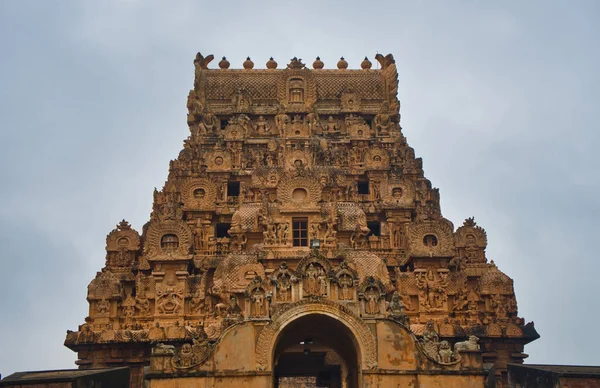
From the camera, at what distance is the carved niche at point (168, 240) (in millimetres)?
35031

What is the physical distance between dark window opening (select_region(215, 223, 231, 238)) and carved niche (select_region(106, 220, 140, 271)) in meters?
4.36

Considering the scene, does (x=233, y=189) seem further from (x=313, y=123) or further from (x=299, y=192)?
(x=299, y=192)

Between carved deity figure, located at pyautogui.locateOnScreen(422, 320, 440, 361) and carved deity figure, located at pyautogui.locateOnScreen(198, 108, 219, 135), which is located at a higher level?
carved deity figure, located at pyautogui.locateOnScreen(198, 108, 219, 135)

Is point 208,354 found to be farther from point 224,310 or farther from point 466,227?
point 466,227

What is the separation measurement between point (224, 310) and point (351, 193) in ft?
35.3

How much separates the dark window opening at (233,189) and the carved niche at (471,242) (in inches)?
503

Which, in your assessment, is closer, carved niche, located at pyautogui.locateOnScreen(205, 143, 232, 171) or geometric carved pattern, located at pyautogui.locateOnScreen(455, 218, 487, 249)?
geometric carved pattern, located at pyautogui.locateOnScreen(455, 218, 487, 249)

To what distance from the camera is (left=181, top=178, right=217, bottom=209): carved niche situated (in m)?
38.7

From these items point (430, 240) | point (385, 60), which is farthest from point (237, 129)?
point (430, 240)

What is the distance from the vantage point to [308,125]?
4331 cm

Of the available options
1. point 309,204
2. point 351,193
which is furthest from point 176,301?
point 351,193

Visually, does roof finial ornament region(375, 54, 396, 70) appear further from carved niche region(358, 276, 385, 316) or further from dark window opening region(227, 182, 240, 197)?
carved niche region(358, 276, 385, 316)

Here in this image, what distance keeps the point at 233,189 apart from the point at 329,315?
2174 cm

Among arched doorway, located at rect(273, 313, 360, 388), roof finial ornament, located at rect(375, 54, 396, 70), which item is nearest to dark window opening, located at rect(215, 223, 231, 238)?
arched doorway, located at rect(273, 313, 360, 388)
